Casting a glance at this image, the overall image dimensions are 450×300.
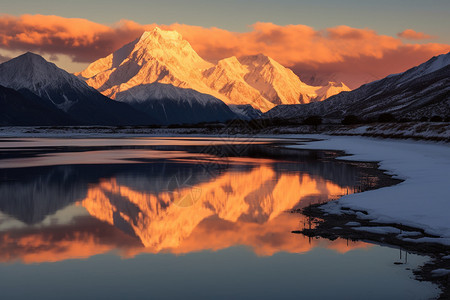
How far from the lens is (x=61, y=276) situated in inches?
553

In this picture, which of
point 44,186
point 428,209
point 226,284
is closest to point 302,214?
point 428,209

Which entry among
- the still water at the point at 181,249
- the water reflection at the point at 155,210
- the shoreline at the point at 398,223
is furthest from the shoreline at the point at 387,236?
the water reflection at the point at 155,210

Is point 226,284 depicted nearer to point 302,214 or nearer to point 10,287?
point 10,287

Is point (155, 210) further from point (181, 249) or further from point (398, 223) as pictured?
point (398, 223)

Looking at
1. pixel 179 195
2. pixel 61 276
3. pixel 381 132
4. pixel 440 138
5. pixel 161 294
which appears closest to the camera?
pixel 161 294

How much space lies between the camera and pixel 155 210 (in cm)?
2409

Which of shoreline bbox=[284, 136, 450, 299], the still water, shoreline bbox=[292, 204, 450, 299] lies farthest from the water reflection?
shoreline bbox=[284, 136, 450, 299]

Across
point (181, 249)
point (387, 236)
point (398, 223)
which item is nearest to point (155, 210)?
point (181, 249)

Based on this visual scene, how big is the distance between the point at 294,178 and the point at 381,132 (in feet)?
312

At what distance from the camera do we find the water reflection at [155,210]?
1750cm

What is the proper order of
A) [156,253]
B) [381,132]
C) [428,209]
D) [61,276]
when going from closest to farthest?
[61,276] → [156,253] → [428,209] → [381,132]

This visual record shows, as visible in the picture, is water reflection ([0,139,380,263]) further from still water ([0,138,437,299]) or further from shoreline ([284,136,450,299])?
shoreline ([284,136,450,299])

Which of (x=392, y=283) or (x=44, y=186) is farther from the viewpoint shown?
(x=44, y=186)

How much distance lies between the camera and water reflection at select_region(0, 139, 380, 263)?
17.5 m
